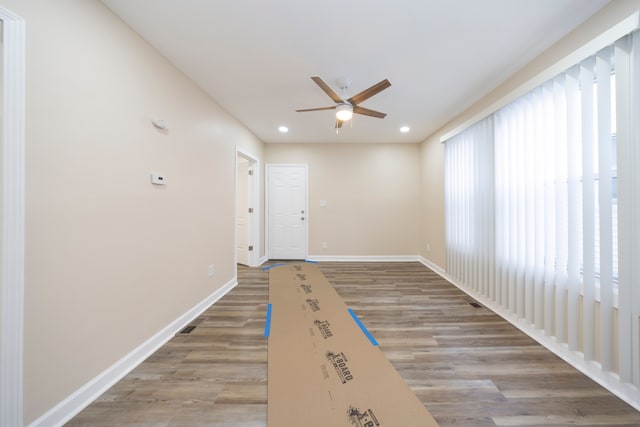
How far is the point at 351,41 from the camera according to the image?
1.95 m

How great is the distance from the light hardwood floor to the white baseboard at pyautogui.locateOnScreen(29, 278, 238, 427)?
5 centimetres

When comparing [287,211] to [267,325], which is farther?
[287,211]

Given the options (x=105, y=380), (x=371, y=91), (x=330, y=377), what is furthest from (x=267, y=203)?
(x=330, y=377)

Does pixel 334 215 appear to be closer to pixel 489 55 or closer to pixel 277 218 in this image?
pixel 277 218

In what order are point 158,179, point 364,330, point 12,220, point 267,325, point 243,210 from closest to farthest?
point 12,220
point 158,179
point 364,330
point 267,325
point 243,210

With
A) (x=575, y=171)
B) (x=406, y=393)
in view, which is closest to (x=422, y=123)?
(x=575, y=171)

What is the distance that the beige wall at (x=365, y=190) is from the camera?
5.16 m

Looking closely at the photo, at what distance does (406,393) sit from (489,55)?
2853mm

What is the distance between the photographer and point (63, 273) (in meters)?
1.34

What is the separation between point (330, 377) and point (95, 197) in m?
1.98

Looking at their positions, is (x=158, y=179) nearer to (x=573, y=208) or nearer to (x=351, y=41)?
(x=351, y=41)

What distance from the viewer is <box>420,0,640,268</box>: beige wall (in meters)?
1.62

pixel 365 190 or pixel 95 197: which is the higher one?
pixel 365 190

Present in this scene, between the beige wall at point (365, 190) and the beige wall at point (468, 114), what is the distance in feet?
1.05
